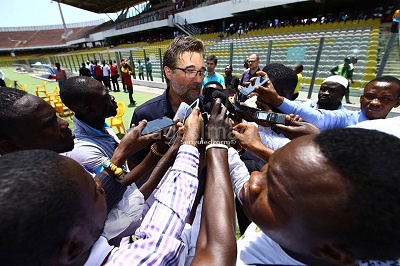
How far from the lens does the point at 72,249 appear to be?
0.75 m

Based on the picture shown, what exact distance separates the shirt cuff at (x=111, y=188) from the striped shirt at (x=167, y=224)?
18.2 inches

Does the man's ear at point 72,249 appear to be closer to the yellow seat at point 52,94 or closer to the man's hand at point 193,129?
the man's hand at point 193,129

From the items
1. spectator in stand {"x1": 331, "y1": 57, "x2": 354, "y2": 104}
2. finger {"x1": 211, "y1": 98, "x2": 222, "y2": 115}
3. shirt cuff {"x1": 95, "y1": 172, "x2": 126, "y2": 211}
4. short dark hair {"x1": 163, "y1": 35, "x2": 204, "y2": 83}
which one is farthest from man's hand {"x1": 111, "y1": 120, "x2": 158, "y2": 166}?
spectator in stand {"x1": 331, "y1": 57, "x2": 354, "y2": 104}

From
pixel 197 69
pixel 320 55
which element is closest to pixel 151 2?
pixel 320 55

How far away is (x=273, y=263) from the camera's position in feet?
2.74

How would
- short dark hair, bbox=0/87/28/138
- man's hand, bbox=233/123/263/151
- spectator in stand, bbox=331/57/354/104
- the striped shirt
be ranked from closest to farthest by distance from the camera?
the striped shirt, short dark hair, bbox=0/87/28/138, man's hand, bbox=233/123/263/151, spectator in stand, bbox=331/57/354/104

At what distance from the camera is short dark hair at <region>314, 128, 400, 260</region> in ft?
1.96

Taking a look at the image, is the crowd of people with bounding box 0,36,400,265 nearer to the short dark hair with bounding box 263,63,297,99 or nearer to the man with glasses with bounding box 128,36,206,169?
the man with glasses with bounding box 128,36,206,169

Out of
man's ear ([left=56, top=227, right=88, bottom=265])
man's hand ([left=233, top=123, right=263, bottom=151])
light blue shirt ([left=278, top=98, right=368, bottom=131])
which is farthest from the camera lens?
light blue shirt ([left=278, top=98, right=368, bottom=131])

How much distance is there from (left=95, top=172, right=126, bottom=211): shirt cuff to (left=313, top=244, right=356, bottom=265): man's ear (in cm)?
110

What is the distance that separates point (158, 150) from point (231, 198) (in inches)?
Answer: 29.8

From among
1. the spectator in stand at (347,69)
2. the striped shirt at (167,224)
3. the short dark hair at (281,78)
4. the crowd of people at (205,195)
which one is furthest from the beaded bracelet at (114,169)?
the spectator in stand at (347,69)

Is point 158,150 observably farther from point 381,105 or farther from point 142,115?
point 381,105

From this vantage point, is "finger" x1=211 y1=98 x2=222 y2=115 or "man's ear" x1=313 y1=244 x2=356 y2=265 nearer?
"man's ear" x1=313 y1=244 x2=356 y2=265
